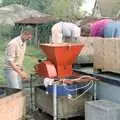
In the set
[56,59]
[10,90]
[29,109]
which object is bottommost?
[29,109]

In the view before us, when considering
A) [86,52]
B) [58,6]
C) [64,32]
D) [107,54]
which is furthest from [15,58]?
[58,6]

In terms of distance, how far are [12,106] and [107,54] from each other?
232 centimetres

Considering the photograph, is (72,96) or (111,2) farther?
(111,2)

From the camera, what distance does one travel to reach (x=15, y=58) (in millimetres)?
8188

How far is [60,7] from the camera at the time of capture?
4153 centimetres

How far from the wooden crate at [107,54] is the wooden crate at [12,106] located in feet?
6.16

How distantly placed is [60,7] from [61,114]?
3426 centimetres

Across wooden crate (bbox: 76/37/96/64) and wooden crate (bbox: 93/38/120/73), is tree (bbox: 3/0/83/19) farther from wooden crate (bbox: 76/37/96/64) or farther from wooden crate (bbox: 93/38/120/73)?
wooden crate (bbox: 93/38/120/73)

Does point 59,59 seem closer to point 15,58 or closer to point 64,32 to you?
point 15,58

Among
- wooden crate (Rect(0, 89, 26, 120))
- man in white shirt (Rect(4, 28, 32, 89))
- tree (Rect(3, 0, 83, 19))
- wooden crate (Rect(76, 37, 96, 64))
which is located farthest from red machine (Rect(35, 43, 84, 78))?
tree (Rect(3, 0, 83, 19))

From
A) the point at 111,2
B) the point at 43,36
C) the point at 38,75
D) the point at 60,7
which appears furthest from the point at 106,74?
the point at 60,7

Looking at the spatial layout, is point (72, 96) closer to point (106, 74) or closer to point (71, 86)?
point (71, 86)

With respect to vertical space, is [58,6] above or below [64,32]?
above

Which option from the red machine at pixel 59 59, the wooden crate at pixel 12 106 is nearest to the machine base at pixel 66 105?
the red machine at pixel 59 59
